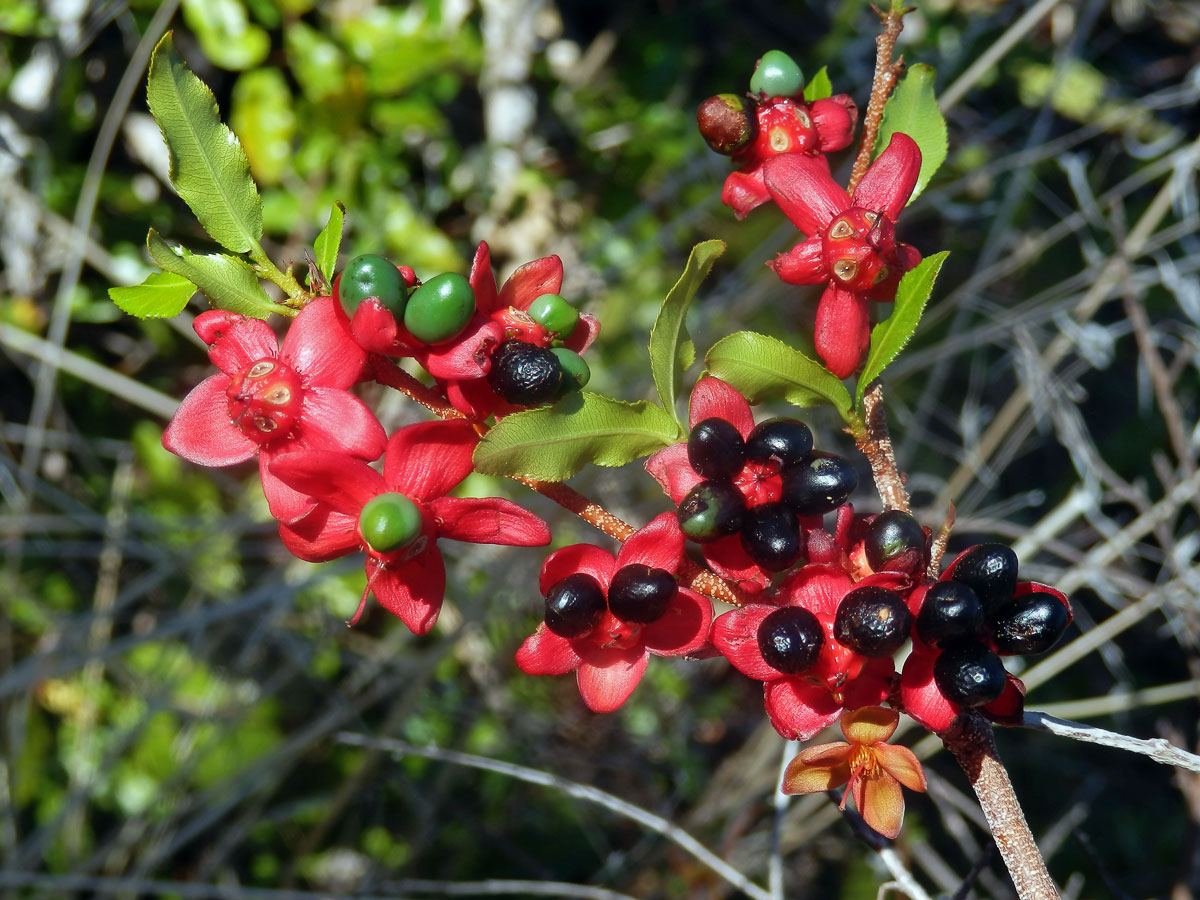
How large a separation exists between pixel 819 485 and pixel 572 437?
0.49 ft

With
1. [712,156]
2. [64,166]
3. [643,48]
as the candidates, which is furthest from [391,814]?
[643,48]

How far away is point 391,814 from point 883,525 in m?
1.94

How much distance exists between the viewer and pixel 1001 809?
60cm

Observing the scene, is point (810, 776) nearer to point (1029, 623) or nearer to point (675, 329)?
point (1029, 623)

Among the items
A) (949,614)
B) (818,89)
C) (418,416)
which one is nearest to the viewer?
(949,614)

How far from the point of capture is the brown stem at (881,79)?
69 cm

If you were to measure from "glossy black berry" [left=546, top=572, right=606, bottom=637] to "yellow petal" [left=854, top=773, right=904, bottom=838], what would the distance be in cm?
19

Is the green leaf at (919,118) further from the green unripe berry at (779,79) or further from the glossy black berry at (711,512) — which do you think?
the glossy black berry at (711,512)

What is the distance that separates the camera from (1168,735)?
1.18 m

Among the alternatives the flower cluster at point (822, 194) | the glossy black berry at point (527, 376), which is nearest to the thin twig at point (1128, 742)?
the flower cluster at point (822, 194)

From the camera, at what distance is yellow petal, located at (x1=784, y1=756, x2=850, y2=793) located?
606 mm

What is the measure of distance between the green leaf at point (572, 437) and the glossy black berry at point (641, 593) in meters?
0.07

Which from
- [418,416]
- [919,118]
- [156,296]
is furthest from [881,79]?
[418,416]

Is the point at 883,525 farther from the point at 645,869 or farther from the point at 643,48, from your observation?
the point at 643,48
